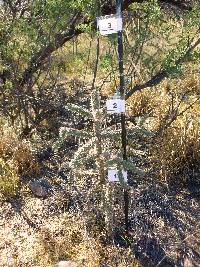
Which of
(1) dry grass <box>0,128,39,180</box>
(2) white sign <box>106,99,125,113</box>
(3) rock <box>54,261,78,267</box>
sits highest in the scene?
(2) white sign <box>106,99,125,113</box>

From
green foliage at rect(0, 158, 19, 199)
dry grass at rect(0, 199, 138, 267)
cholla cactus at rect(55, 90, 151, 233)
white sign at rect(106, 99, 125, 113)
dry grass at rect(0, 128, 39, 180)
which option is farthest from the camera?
dry grass at rect(0, 128, 39, 180)

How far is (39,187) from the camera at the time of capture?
5.20 metres

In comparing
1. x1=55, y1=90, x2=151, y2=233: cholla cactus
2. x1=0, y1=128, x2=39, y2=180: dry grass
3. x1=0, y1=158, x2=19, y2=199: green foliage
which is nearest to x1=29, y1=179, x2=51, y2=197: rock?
x1=0, y1=158, x2=19, y2=199: green foliage

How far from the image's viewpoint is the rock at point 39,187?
516 cm

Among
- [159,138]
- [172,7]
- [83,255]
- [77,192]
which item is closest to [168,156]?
[159,138]

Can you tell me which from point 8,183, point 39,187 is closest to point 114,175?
point 39,187

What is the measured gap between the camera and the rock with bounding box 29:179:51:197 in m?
5.16

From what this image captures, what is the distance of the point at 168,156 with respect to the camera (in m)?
5.30

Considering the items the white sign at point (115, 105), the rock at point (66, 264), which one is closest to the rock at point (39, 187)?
the rock at point (66, 264)

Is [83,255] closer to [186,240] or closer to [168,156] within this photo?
[186,240]

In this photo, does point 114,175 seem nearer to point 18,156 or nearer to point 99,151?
point 99,151

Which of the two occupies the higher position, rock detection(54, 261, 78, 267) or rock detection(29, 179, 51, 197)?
rock detection(29, 179, 51, 197)

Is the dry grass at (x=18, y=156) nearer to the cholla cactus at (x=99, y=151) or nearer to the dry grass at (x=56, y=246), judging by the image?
the dry grass at (x=56, y=246)

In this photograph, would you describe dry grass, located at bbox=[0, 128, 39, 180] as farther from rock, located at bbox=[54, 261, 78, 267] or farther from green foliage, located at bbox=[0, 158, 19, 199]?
rock, located at bbox=[54, 261, 78, 267]
